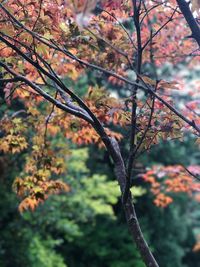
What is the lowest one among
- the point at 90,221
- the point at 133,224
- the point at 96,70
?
the point at 133,224

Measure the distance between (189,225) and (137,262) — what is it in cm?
235

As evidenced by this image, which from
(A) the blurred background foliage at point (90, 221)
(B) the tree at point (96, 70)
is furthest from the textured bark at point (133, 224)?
(A) the blurred background foliage at point (90, 221)

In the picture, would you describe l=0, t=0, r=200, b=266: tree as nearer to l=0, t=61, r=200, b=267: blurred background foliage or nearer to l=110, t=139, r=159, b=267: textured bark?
l=110, t=139, r=159, b=267: textured bark

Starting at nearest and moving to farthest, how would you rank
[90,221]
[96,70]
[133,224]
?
[133,224] < [96,70] < [90,221]

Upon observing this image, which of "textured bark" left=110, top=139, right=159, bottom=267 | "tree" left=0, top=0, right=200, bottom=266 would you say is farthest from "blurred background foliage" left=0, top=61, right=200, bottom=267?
"textured bark" left=110, top=139, right=159, bottom=267

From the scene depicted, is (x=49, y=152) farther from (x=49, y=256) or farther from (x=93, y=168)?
(x=93, y=168)

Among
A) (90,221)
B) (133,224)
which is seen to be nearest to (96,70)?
(133,224)

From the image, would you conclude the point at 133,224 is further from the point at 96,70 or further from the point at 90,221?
the point at 90,221

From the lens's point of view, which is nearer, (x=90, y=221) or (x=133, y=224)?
(x=133, y=224)

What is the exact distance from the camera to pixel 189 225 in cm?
1073

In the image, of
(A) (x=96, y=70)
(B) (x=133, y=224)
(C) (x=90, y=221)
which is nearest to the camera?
(B) (x=133, y=224)

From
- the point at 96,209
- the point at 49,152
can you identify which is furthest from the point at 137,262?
the point at 49,152

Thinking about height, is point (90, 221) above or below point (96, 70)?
below

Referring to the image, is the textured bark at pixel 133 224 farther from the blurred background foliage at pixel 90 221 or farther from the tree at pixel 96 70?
the blurred background foliage at pixel 90 221
